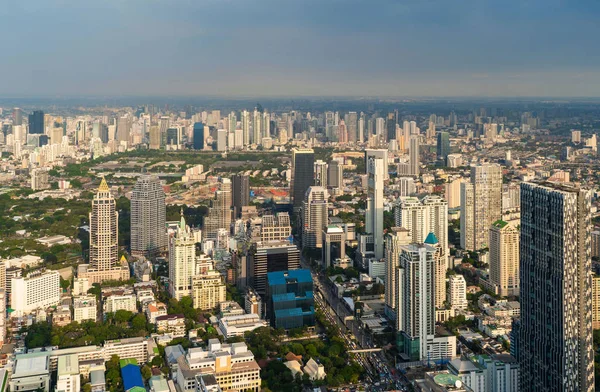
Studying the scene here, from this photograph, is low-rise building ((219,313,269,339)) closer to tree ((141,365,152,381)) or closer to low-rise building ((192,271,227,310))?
low-rise building ((192,271,227,310))

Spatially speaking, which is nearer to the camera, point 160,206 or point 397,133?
point 160,206

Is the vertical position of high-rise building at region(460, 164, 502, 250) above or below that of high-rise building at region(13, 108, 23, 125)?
below

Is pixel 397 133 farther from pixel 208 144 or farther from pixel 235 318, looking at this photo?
pixel 235 318

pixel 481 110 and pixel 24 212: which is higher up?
pixel 481 110

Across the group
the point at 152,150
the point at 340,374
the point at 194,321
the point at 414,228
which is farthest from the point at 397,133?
the point at 340,374

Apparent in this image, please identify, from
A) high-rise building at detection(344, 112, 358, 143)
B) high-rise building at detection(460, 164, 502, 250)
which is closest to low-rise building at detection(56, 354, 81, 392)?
high-rise building at detection(460, 164, 502, 250)

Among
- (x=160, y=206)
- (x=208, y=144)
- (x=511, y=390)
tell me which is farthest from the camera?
(x=208, y=144)

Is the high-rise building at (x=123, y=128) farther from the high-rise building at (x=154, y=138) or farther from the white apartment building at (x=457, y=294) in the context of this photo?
the white apartment building at (x=457, y=294)
